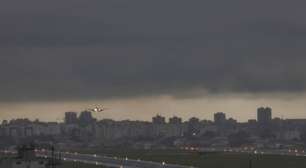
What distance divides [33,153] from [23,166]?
3405 mm

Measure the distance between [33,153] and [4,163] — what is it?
3981mm

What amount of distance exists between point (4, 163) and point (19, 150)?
2519mm

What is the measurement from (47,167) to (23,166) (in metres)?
3.14

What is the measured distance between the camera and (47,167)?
116 metres

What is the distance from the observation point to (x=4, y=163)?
388ft

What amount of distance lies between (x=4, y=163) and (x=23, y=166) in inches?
179

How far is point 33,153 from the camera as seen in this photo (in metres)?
118

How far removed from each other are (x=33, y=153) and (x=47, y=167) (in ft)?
9.75

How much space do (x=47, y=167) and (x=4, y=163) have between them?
6040 mm

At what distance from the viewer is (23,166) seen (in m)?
115
